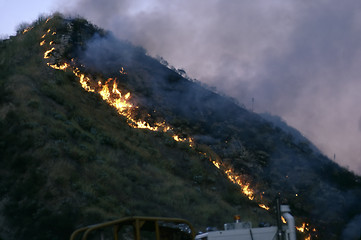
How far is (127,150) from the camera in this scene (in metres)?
23.3

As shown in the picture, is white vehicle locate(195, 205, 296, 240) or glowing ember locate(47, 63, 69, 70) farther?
glowing ember locate(47, 63, 69, 70)

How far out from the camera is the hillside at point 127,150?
16.9 meters

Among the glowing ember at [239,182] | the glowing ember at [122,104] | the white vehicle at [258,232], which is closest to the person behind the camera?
the white vehicle at [258,232]

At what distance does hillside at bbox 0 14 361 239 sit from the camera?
55.5ft

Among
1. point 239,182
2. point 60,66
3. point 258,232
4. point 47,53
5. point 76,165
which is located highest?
point 47,53

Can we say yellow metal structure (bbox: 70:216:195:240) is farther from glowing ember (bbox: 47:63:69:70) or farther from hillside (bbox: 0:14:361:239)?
glowing ember (bbox: 47:63:69:70)

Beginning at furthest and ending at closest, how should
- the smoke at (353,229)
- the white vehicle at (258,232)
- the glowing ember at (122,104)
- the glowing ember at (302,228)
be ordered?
the smoke at (353,229) < the glowing ember at (122,104) < the glowing ember at (302,228) < the white vehicle at (258,232)

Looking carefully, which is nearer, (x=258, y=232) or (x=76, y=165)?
(x=258, y=232)

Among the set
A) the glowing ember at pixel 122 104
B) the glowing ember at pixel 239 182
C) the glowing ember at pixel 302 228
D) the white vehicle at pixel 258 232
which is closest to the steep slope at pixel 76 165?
the glowing ember at pixel 122 104

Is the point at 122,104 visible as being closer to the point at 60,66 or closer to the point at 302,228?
the point at 60,66

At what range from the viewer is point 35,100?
22.4m

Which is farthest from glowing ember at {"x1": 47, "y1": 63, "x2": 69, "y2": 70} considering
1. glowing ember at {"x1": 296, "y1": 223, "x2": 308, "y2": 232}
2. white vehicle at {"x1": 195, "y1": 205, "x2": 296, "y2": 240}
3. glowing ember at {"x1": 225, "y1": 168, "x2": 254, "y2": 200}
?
white vehicle at {"x1": 195, "y1": 205, "x2": 296, "y2": 240}

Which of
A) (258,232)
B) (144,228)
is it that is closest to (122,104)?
(258,232)

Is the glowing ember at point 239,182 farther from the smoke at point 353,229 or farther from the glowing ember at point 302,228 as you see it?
the smoke at point 353,229
